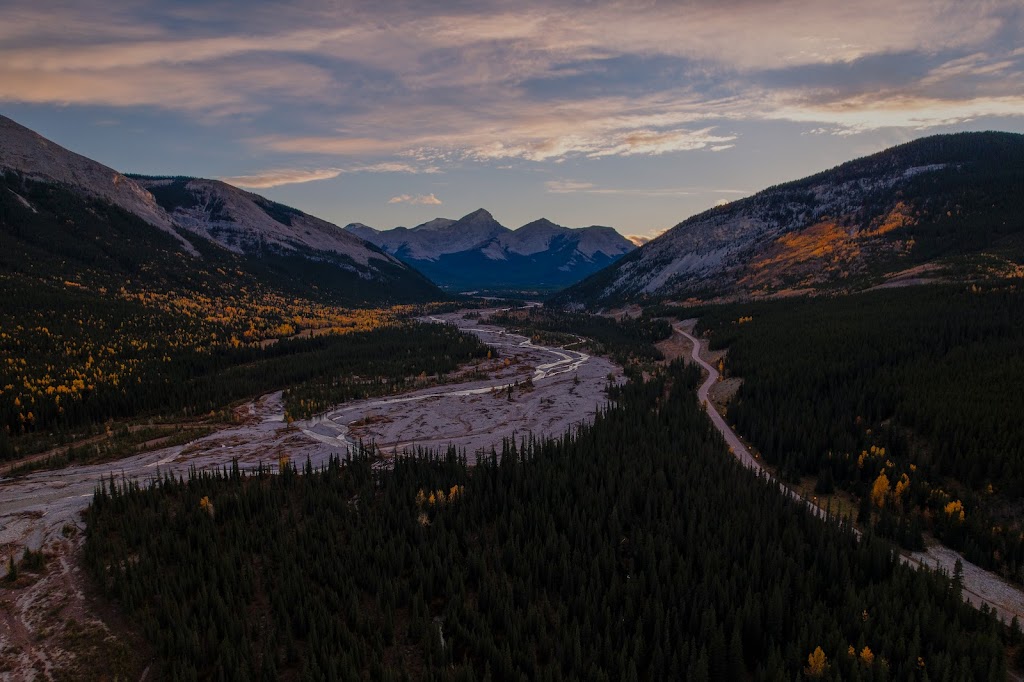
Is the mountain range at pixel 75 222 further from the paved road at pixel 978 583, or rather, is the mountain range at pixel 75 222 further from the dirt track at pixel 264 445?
the paved road at pixel 978 583

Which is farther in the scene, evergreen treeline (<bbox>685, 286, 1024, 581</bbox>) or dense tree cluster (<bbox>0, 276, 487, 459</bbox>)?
dense tree cluster (<bbox>0, 276, 487, 459</bbox>)

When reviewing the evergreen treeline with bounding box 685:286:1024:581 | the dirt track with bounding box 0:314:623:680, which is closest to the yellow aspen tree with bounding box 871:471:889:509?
the evergreen treeline with bounding box 685:286:1024:581

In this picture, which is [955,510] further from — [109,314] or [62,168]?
[62,168]

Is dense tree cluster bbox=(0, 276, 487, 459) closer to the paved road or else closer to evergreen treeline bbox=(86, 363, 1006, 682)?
evergreen treeline bbox=(86, 363, 1006, 682)

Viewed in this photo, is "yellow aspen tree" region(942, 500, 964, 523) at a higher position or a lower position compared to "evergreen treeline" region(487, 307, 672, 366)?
lower

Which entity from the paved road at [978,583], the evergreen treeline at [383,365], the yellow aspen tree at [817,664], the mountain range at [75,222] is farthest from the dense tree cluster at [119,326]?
the paved road at [978,583]

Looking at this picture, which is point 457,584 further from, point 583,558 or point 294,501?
point 294,501
